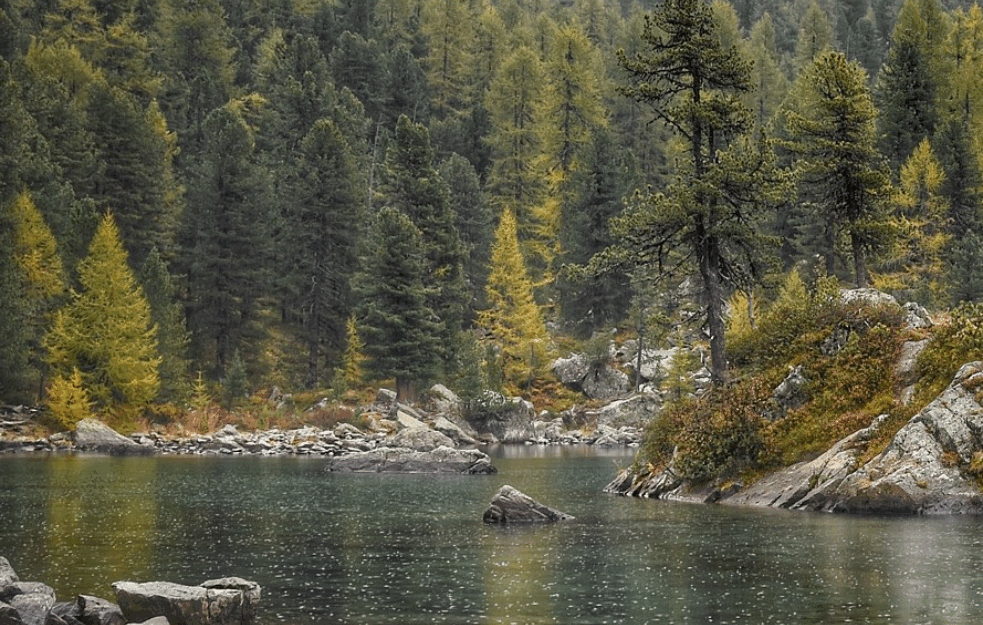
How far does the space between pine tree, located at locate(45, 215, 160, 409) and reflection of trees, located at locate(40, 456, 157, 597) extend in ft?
72.2

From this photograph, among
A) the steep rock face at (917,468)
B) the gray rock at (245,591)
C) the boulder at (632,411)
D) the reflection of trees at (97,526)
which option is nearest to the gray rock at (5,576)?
the reflection of trees at (97,526)

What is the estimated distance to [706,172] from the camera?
46.4m

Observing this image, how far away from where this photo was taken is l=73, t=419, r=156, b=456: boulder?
2997 inches

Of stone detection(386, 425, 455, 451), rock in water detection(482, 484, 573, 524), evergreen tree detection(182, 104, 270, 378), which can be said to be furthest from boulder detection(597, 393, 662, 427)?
rock in water detection(482, 484, 573, 524)

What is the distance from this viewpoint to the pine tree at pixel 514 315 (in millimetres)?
98250

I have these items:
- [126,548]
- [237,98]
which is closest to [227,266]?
[237,98]

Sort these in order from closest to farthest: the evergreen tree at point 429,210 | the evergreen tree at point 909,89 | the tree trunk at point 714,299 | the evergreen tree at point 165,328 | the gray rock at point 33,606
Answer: the gray rock at point 33,606
the tree trunk at point 714,299
the evergreen tree at point 165,328
the evergreen tree at point 429,210
the evergreen tree at point 909,89

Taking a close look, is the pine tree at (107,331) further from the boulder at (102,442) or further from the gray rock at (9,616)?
the gray rock at (9,616)

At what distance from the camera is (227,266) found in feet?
298

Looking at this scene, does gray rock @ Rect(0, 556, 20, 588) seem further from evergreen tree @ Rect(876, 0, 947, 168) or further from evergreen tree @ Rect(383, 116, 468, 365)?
evergreen tree @ Rect(876, 0, 947, 168)

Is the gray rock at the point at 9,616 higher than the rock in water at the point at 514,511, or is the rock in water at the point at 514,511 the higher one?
the rock in water at the point at 514,511

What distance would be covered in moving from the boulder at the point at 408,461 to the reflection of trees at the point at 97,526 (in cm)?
1072

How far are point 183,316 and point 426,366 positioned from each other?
21.0 metres

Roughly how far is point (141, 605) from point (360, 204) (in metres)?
76.6
